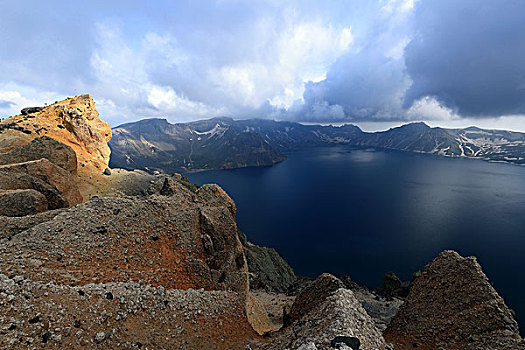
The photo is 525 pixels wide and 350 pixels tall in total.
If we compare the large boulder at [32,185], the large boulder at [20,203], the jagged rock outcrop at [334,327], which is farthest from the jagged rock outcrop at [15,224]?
the jagged rock outcrop at [334,327]

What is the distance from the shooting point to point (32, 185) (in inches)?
1150

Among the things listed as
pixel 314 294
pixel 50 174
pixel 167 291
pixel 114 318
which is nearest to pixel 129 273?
pixel 167 291

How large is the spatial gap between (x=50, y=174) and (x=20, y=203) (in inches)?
402

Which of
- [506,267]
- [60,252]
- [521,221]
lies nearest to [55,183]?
[60,252]

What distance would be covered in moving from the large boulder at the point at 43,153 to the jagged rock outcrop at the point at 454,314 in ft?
184

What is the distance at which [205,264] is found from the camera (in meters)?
24.5

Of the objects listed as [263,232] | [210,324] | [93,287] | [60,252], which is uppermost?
[60,252]

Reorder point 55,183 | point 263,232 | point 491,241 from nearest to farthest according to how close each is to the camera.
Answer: point 55,183 < point 491,241 < point 263,232

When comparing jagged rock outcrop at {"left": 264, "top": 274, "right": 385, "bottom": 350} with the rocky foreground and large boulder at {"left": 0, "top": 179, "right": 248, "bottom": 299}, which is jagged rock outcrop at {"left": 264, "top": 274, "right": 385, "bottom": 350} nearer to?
the rocky foreground

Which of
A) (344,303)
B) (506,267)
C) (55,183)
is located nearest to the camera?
(344,303)

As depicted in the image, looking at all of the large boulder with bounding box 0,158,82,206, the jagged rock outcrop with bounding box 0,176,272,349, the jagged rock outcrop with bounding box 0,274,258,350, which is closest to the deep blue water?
the jagged rock outcrop with bounding box 0,176,272,349

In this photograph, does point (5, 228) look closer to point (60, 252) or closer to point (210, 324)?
point (60, 252)

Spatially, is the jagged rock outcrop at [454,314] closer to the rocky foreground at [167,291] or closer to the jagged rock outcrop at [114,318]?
the rocky foreground at [167,291]

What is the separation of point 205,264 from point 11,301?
47.8 feet
